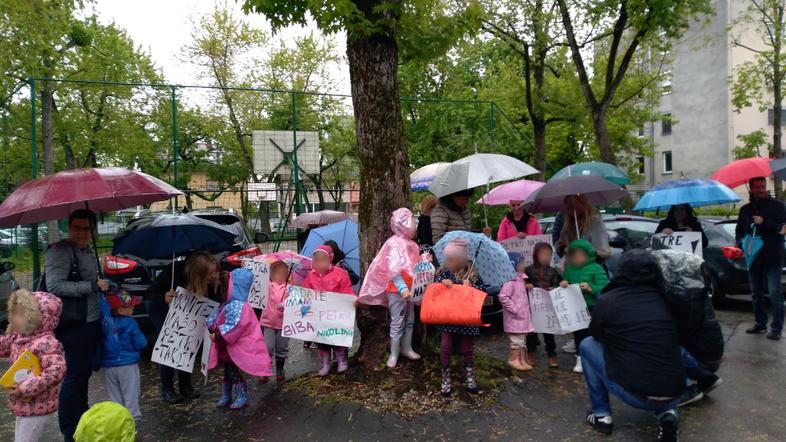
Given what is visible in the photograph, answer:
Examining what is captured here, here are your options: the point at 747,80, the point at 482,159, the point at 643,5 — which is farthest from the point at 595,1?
the point at 747,80

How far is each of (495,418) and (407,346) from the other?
1.17 meters

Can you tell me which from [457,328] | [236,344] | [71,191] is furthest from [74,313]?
[457,328]

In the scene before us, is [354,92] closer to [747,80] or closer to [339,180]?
[339,180]

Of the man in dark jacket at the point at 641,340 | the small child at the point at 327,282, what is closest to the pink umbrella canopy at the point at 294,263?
the small child at the point at 327,282

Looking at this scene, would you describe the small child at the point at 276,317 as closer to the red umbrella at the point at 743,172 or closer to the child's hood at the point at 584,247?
the child's hood at the point at 584,247

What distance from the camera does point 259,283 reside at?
5.70 metres

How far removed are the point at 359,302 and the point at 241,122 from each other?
26738 mm

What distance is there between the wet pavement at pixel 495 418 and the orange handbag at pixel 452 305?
2.53ft

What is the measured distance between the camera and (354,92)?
5535 millimetres

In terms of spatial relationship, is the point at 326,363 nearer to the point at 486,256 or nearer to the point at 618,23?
the point at 486,256

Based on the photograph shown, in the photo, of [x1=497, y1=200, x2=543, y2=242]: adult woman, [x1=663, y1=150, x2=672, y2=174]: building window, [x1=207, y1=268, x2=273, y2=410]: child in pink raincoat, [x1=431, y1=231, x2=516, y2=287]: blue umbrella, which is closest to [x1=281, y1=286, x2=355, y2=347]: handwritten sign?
[x1=207, y1=268, x2=273, y2=410]: child in pink raincoat

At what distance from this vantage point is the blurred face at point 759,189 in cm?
679

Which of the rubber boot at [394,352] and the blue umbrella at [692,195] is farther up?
the blue umbrella at [692,195]

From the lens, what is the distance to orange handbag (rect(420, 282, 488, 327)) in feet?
14.9
